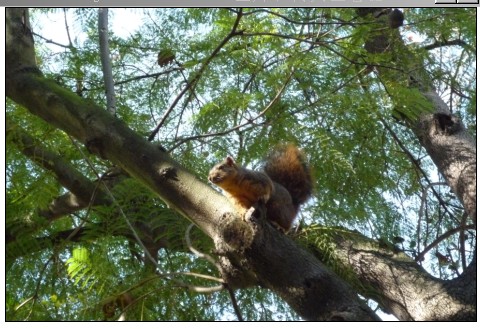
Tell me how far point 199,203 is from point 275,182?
108cm

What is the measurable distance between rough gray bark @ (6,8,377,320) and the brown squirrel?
1.43 ft

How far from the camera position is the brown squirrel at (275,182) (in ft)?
8.50

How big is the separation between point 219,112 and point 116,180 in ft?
1.52

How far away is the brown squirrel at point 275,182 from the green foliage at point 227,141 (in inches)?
2.8

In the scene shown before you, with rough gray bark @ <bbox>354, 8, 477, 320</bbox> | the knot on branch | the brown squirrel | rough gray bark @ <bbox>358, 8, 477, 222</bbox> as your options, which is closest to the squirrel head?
the brown squirrel

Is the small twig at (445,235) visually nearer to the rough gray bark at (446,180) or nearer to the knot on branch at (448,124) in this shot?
the rough gray bark at (446,180)

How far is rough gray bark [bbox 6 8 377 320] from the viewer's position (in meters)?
1.84

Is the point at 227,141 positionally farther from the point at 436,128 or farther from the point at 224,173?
the point at 436,128

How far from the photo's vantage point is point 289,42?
8.61 ft

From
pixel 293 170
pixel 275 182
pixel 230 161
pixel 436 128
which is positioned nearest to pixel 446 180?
pixel 436 128

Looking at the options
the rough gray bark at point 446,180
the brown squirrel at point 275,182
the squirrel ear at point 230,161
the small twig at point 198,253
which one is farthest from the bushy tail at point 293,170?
the small twig at point 198,253

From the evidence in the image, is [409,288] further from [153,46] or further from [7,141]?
[153,46]

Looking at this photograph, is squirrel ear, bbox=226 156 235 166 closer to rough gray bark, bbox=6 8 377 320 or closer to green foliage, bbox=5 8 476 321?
green foliage, bbox=5 8 476 321

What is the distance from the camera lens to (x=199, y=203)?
1965 mm
